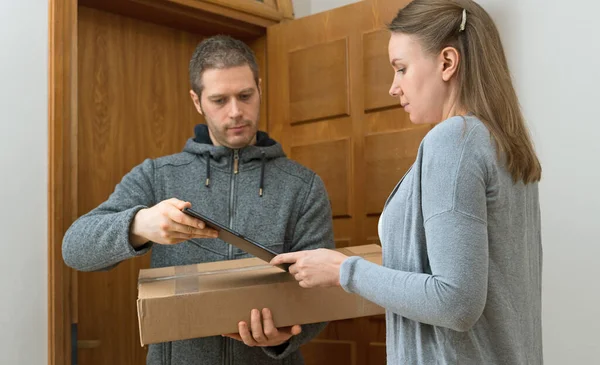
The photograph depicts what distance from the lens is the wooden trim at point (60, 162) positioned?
2039mm

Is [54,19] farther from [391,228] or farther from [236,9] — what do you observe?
[391,228]

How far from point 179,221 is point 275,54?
5.07ft

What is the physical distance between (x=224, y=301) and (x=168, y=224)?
0.21m

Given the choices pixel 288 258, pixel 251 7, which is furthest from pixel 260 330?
pixel 251 7

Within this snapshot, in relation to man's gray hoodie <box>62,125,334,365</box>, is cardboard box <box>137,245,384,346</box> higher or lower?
lower

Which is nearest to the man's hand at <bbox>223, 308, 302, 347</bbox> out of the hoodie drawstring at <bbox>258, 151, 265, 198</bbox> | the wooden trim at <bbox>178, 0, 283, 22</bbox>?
the hoodie drawstring at <bbox>258, 151, 265, 198</bbox>

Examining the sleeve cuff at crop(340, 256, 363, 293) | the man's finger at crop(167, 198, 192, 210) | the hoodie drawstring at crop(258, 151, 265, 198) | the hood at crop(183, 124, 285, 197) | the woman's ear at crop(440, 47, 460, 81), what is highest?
the woman's ear at crop(440, 47, 460, 81)

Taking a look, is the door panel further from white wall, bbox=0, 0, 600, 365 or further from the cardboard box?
the cardboard box

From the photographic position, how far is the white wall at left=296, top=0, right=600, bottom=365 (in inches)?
78.6

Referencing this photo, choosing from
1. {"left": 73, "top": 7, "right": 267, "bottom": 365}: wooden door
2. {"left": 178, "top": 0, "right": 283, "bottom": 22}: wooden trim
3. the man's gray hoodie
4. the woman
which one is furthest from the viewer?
{"left": 178, "top": 0, "right": 283, "bottom": 22}: wooden trim
